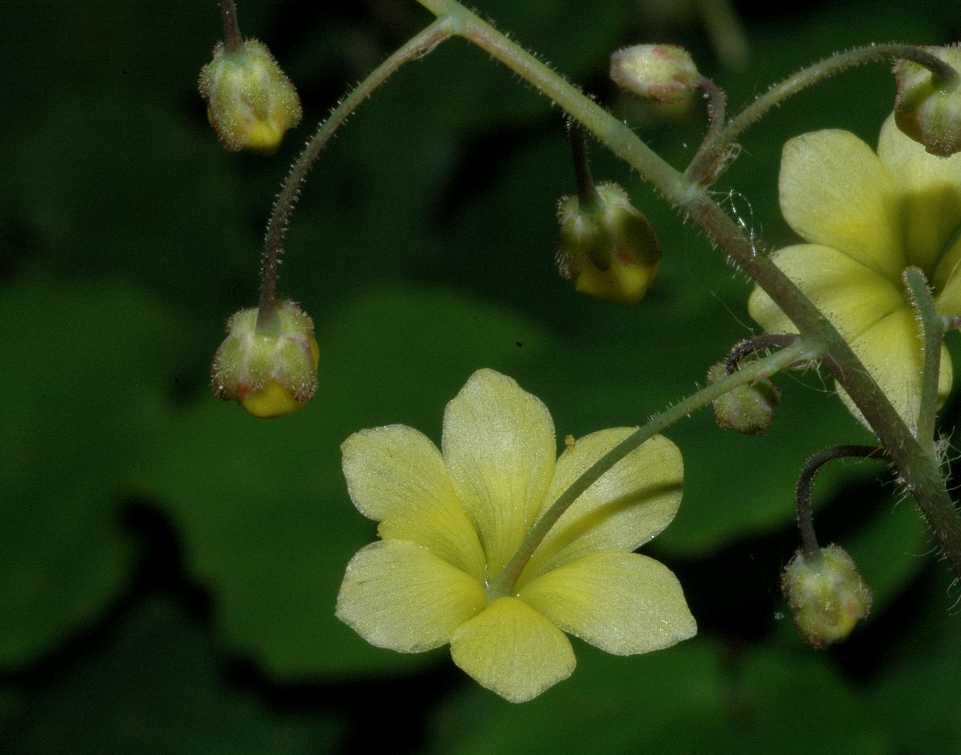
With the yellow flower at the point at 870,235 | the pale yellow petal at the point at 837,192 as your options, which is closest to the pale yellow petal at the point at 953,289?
the yellow flower at the point at 870,235

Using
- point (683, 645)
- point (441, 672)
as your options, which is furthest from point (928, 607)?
point (441, 672)

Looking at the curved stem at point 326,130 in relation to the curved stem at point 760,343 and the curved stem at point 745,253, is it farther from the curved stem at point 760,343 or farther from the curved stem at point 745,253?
the curved stem at point 760,343

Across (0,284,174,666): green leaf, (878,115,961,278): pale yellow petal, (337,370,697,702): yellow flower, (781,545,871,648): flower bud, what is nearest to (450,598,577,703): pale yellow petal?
(337,370,697,702): yellow flower

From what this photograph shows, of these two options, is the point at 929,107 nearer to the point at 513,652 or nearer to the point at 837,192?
the point at 837,192

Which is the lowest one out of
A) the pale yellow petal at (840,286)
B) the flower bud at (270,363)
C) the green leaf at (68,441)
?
the green leaf at (68,441)

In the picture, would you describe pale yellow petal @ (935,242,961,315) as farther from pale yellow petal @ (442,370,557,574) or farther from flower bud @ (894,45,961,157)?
pale yellow petal @ (442,370,557,574)

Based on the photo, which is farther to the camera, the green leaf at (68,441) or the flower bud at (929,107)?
the green leaf at (68,441)
